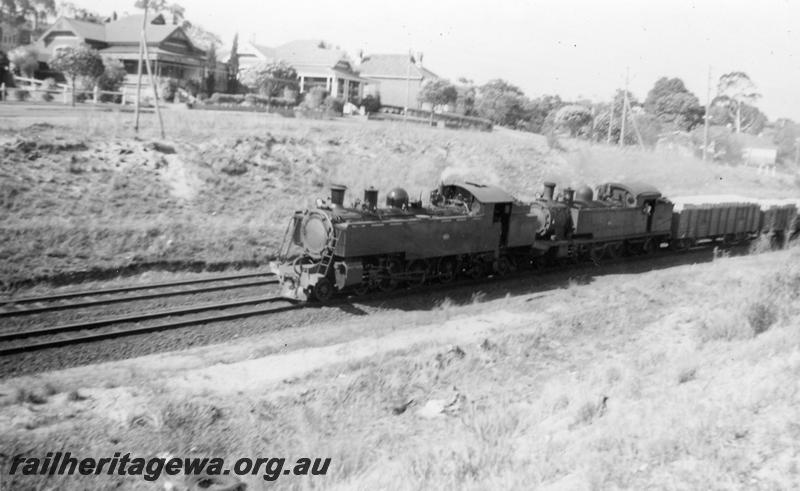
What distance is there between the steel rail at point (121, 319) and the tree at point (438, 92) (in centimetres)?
4187

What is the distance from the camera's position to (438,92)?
54688mm

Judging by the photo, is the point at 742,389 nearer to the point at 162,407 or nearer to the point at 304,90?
the point at 162,407

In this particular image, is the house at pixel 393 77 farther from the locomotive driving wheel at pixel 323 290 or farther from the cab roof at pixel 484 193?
the locomotive driving wheel at pixel 323 290

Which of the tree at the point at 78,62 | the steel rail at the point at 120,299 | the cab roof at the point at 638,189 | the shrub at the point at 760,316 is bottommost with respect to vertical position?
the steel rail at the point at 120,299

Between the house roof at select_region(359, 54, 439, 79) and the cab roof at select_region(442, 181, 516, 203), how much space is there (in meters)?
51.4

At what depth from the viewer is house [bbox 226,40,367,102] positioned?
60500mm

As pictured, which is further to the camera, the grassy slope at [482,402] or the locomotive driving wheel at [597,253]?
→ the locomotive driving wheel at [597,253]

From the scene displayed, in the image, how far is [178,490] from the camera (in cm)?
736

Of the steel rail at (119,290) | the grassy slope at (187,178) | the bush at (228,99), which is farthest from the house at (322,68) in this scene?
the steel rail at (119,290)

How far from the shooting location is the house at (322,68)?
6050 centimetres

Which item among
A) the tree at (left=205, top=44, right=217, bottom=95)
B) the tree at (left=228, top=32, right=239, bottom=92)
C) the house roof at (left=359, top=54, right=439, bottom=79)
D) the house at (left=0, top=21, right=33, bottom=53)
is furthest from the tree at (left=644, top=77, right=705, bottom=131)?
the house at (left=0, top=21, right=33, bottom=53)

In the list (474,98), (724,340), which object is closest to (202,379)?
(724,340)

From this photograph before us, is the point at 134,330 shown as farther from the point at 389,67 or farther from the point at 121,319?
the point at 389,67

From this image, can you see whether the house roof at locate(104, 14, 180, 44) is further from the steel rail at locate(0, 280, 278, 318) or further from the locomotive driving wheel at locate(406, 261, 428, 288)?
the locomotive driving wheel at locate(406, 261, 428, 288)
